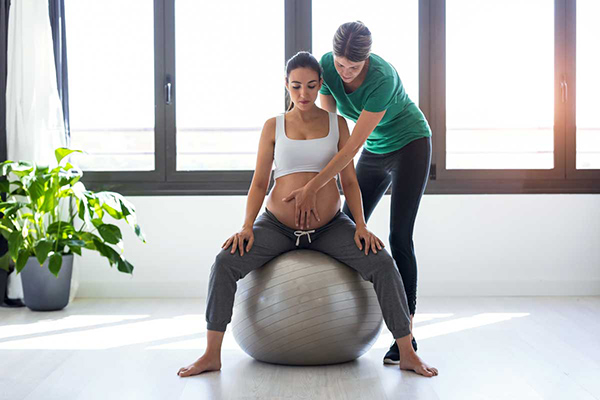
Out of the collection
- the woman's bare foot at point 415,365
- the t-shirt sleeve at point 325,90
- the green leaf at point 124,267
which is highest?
the t-shirt sleeve at point 325,90

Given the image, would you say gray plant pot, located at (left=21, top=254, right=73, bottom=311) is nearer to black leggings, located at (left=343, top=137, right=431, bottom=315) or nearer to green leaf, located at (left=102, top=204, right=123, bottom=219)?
green leaf, located at (left=102, top=204, right=123, bottom=219)

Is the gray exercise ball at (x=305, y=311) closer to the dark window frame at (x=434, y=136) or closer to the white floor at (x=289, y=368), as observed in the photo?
the white floor at (x=289, y=368)

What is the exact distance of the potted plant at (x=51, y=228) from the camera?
329 cm

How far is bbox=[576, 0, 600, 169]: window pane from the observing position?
Answer: 12.8 ft

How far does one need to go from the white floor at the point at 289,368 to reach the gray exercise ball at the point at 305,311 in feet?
0.24

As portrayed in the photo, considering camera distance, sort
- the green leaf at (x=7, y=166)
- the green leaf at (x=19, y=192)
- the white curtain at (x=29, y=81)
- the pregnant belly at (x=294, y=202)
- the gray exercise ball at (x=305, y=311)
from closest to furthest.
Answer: the gray exercise ball at (x=305, y=311)
the pregnant belly at (x=294, y=202)
the green leaf at (x=7, y=166)
the green leaf at (x=19, y=192)
the white curtain at (x=29, y=81)

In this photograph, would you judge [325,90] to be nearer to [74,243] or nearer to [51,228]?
[74,243]

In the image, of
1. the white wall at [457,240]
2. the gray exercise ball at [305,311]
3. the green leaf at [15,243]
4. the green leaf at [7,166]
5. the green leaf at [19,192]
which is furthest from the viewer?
the white wall at [457,240]

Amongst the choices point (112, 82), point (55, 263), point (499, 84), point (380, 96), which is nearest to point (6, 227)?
point (55, 263)

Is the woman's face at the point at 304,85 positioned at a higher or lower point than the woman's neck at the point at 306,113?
higher

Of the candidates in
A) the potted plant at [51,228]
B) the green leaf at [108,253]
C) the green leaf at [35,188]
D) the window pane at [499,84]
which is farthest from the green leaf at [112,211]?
the window pane at [499,84]

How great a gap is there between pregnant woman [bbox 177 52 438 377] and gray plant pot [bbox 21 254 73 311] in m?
1.44

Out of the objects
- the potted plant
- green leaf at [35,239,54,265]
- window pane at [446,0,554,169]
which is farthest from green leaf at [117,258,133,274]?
window pane at [446,0,554,169]

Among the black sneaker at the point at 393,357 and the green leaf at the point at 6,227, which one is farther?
the green leaf at the point at 6,227
